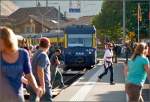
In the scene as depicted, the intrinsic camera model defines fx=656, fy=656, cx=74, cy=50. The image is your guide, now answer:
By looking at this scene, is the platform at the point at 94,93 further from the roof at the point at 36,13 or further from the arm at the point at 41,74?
the roof at the point at 36,13

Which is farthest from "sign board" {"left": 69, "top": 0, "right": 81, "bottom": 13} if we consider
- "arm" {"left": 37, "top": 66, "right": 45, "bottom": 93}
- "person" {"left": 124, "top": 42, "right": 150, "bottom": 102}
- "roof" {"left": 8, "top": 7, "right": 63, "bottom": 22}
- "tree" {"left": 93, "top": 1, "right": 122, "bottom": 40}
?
"roof" {"left": 8, "top": 7, "right": 63, "bottom": 22}

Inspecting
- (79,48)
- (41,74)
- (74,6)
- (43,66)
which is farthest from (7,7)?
(41,74)

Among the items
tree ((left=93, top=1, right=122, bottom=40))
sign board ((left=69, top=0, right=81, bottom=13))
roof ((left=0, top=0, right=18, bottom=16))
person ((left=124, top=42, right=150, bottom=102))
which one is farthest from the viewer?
roof ((left=0, top=0, right=18, bottom=16))

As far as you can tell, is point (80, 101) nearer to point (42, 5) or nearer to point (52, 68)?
point (52, 68)

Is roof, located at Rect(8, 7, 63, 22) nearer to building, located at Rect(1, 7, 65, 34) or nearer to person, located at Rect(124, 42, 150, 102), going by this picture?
building, located at Rect(1, 7, 65, 34)

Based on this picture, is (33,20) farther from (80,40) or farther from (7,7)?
(80,40)

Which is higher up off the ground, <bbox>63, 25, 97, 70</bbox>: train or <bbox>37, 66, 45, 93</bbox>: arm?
<bbox>37, 66, 45, 93</bbox>: arm

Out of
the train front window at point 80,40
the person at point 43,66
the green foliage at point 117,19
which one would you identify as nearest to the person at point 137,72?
the person at point 43,66

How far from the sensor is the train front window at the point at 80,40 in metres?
41.8

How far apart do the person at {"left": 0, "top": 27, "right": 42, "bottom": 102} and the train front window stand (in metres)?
32.7

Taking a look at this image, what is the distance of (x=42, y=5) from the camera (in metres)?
188

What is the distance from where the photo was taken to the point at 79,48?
41.4 metres

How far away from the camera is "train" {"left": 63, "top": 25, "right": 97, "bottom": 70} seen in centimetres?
4109

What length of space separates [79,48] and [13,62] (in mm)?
32567
